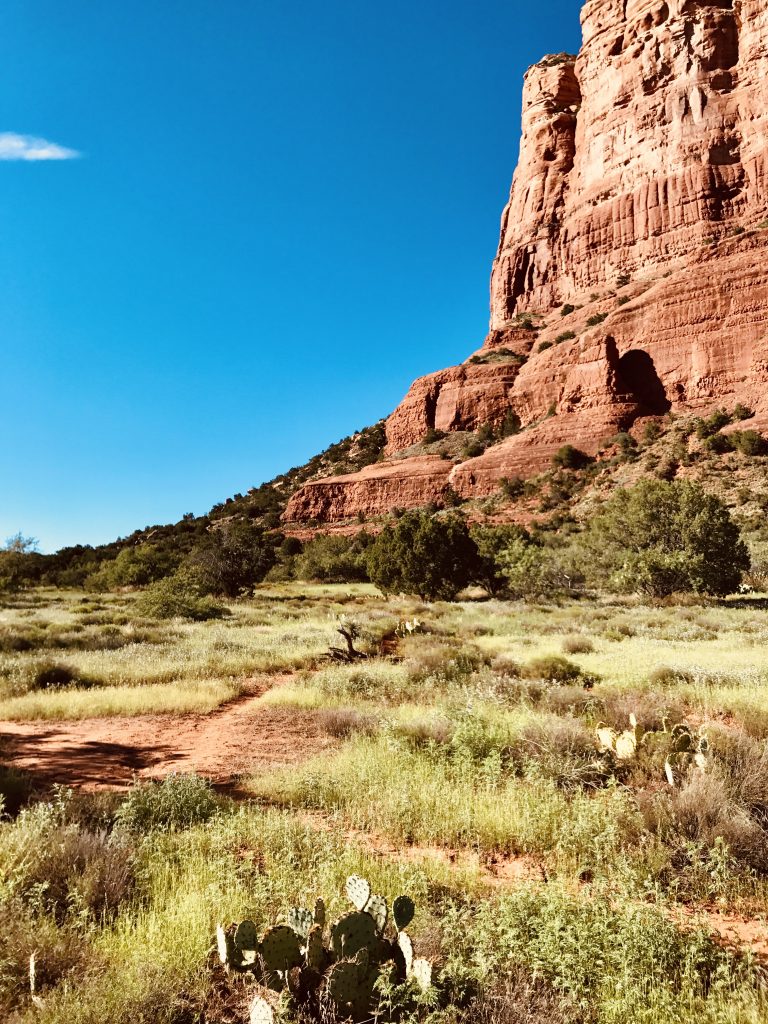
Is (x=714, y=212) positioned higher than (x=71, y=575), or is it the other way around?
(x=714, y=212)

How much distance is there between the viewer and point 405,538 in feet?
110

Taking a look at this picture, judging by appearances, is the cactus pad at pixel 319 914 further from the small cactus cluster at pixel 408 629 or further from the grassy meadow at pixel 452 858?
the small cactus cluster at pixel 408 629

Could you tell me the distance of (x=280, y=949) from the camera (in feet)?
9.36

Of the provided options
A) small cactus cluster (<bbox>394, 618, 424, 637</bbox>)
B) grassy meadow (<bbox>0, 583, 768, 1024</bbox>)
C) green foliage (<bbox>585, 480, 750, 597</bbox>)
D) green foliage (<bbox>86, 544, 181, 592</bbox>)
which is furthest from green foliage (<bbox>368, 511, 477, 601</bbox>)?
grassy meadow (<bbox>0, 583, 768, 1024</bbox>)

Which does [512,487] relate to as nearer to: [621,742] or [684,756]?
[621,742]

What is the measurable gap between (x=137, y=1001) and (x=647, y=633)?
57.8ft

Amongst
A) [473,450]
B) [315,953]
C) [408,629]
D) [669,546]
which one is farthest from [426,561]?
[473,450]

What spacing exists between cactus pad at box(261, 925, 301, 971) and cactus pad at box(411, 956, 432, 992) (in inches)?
25.0

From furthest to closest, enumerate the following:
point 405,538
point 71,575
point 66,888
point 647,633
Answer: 1. point 71,575
2. point 405,538
3. point 647,633
4. point 66,888

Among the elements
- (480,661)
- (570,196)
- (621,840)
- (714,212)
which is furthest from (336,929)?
(570,196)

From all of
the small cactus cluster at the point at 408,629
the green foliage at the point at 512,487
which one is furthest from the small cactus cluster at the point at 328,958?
the green foliage at the point at 512,487

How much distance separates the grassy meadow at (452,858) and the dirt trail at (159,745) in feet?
1.26

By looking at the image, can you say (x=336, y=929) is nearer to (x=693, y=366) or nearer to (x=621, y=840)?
(x=621, y=840)

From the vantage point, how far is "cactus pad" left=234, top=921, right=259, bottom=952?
2.88m
